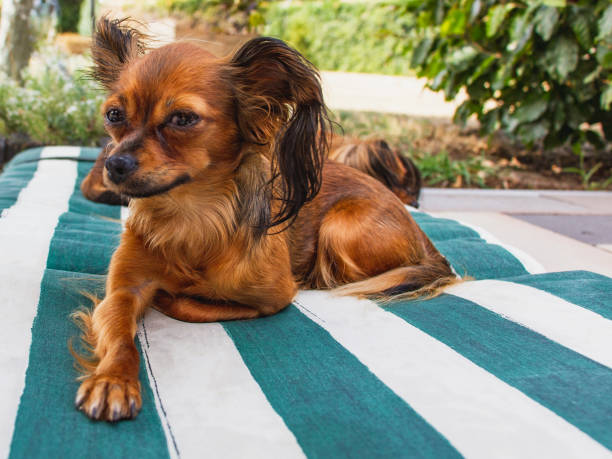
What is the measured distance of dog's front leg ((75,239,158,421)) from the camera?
1.42m

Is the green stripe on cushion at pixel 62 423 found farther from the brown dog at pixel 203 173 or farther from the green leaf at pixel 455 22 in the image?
the green leaf at pixel 455 22

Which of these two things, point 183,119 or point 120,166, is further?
point 183,119

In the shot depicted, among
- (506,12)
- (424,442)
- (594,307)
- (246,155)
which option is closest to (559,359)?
(594,307)

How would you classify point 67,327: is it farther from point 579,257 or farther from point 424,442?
point 579,257

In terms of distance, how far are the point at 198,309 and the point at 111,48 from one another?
3.53 feet

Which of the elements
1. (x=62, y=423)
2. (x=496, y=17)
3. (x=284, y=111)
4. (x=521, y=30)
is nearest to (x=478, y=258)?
(x=284, y=111)

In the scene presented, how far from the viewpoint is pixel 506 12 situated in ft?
19.0

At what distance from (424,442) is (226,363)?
2.07 feet

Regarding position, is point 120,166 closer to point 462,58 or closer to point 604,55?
point 604,55

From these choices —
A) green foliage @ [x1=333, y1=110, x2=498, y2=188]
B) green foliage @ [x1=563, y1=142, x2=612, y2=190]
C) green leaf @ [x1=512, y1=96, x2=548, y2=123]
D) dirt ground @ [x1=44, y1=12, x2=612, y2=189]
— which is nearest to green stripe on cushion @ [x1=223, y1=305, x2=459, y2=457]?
green foliage @ [x1=333, y1=110, x2=498, y2=188]

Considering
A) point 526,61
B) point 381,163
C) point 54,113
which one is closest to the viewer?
point 381,163

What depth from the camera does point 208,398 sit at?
1546 mm

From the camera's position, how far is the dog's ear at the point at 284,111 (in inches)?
79.6

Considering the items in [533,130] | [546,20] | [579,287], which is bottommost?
[579,287]
